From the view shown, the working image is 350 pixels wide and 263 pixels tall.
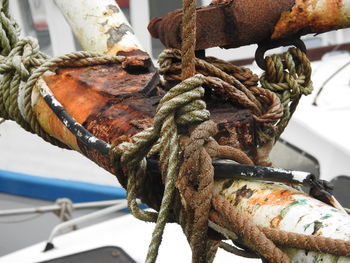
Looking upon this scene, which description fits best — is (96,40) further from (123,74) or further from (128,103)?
(128,103)

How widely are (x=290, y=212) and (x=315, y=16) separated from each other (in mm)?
430

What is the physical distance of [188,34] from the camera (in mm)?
815

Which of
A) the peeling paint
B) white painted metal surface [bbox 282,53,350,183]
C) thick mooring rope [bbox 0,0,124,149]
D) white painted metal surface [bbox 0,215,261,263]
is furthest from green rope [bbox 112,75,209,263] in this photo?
white painted metal surface [bbox 282,53,350,183]

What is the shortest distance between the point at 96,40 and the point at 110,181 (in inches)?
108

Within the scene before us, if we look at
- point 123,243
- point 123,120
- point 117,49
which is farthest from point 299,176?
point 123,243

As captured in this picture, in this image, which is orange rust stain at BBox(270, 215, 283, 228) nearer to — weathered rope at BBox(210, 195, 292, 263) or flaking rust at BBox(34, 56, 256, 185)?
weathered rope at BBox(210, 195, 292, 263)

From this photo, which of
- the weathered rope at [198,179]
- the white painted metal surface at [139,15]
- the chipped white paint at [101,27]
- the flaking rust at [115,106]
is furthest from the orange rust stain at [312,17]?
the white painted metal surface at [139,15]

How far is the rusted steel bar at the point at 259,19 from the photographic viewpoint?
99 cm

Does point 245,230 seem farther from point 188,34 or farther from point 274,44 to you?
point 274,44

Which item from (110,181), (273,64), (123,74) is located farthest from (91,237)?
(273,64)

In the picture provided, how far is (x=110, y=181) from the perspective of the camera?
4.00 meters

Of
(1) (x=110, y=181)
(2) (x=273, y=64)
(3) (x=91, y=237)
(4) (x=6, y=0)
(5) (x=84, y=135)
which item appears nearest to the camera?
(5) (x=84, y=135)

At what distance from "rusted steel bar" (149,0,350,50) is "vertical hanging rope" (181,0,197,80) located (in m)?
0.18

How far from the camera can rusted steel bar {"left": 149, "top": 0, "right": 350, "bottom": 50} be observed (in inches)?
39.0
